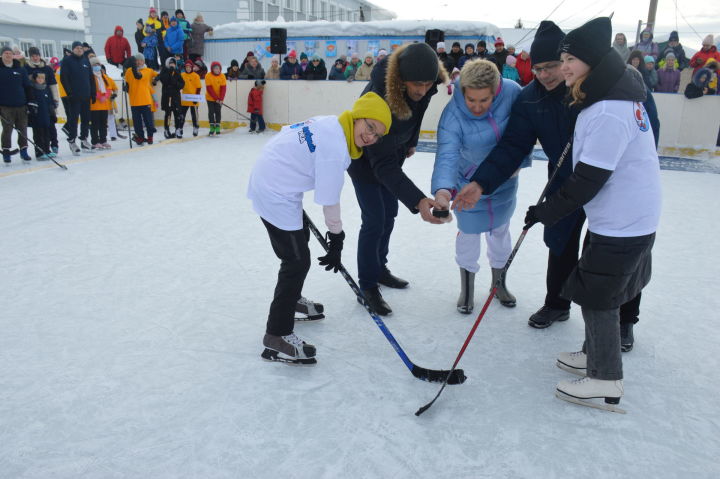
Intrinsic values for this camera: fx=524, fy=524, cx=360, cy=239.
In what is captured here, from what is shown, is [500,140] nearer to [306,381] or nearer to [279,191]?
[279,191]

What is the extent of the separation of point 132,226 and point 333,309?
7.89ft

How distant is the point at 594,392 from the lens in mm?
2197

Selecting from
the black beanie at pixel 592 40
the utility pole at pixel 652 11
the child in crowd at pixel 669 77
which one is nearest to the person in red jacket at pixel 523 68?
the child in crowd at pixel 669 77

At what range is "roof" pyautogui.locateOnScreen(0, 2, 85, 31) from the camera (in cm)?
2546

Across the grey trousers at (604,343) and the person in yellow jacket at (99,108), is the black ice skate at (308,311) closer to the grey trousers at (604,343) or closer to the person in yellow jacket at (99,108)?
the grey trousers at (604,343)

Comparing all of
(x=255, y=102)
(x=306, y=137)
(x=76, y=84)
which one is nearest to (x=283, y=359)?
(x=306, y=137)

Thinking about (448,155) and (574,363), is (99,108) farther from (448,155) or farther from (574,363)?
(574,363)

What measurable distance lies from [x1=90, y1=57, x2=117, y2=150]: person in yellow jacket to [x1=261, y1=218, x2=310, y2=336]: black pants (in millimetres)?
7278

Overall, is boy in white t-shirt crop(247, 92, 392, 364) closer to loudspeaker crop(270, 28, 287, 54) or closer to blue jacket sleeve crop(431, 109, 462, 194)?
blue jacket sleeve crop(431, 109, 462, 194)

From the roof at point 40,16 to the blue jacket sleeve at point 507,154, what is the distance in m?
29.4

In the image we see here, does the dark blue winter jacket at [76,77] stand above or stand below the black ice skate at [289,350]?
above

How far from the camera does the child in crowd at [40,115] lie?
7.23 metres

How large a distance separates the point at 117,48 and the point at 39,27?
1854cm

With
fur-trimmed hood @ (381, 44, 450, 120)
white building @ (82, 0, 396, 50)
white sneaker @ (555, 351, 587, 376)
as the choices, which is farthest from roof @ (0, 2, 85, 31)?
white sneaker @ (555, 351, 587, 376)
